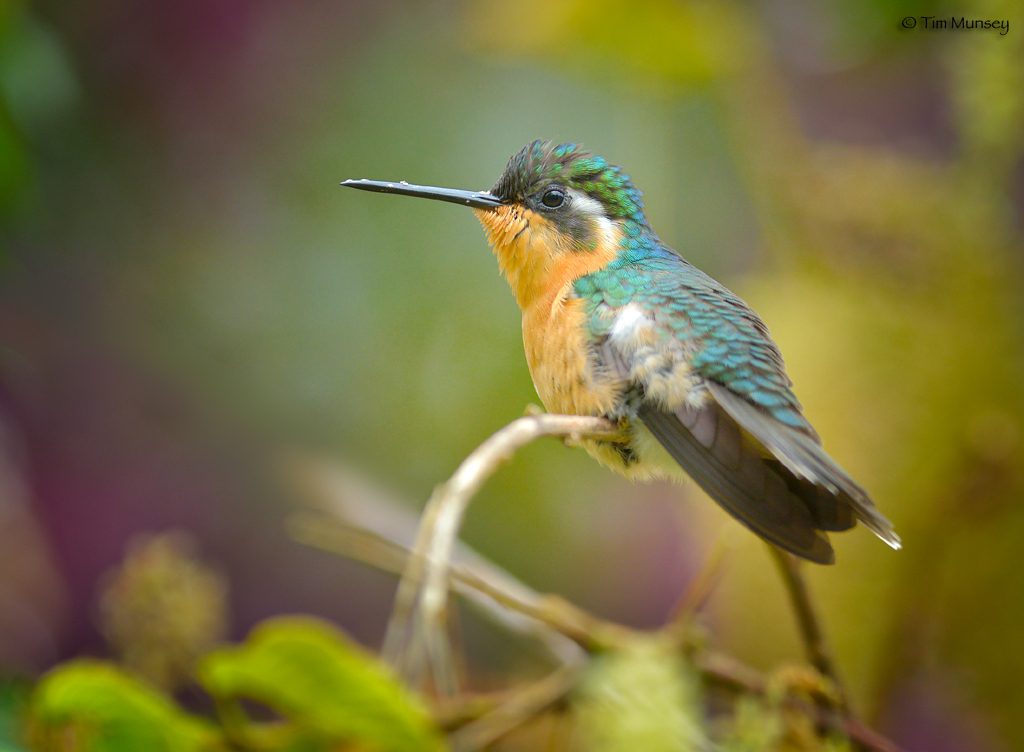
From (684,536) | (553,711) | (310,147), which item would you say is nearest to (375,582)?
(684,536)

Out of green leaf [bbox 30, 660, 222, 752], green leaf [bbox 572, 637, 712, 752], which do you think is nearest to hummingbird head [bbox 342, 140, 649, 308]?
green leaf [bbox 572, 637, 712, 752]

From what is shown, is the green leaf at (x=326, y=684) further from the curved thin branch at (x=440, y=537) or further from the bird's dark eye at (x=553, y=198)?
the bird's dark eye at (x=553, y=198)

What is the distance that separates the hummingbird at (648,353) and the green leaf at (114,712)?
502 mm

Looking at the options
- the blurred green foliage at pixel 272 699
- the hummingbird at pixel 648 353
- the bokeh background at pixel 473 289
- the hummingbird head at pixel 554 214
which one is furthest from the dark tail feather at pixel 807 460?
the bokeh background at pixel 473 289

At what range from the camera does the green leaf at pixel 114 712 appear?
0.79m

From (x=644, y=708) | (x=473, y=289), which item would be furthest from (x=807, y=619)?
(x=473, y=289)

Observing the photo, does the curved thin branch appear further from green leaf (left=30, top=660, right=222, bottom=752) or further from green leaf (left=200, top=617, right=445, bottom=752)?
green leaf (left=30, top=660, right=222, bottom=752)

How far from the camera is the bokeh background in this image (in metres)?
1.46

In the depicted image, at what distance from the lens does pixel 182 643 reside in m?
1.22

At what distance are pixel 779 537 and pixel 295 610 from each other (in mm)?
1827

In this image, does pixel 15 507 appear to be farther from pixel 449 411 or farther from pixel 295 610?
pixel 449 411

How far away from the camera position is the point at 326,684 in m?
0.78

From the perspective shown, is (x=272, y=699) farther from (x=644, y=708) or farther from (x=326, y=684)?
(x=644, y=708)

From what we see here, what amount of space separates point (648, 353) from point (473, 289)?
3.38 ft
